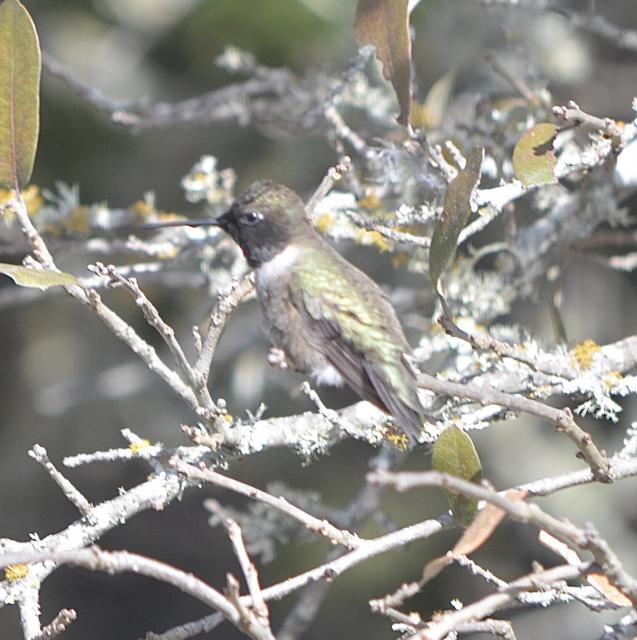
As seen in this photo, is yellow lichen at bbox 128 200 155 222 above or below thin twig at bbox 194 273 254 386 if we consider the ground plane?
below

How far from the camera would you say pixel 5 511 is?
5066 mm

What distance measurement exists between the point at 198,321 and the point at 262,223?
4.20 feet

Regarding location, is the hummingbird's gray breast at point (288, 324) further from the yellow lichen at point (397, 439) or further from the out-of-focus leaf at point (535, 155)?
the out-of-focus leaf at point (535, 155)

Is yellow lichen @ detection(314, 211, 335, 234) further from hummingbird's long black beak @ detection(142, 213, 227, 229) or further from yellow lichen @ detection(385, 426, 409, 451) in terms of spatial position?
yellow lichen @ detection(385, 426, 409, 451)

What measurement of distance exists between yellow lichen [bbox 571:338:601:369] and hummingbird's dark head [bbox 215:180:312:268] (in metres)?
0.78

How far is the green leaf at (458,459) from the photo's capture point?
2.00m

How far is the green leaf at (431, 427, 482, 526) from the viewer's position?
200 centimetres

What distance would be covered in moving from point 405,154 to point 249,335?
1.31m

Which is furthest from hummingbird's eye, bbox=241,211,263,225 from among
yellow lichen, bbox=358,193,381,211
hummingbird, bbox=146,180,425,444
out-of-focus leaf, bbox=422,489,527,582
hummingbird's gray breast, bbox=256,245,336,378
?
out-of-focus leaf, bbox=422,489,527,582

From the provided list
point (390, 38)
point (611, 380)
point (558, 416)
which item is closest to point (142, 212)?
point (390, 38)

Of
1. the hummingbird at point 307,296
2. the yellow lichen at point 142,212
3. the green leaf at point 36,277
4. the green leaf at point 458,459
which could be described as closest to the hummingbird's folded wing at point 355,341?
the hummingbird at point 307,296

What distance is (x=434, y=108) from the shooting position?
358 centimetres

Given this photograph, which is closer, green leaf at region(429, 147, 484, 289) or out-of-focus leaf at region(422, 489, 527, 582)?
out-of-focus leaf at region(422, 489, 527, 582)

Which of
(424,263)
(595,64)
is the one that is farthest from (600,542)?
(595,64)
